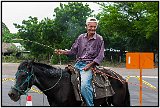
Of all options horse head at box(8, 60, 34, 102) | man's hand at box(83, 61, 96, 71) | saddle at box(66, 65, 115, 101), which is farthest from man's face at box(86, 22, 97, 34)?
horse head at box(8, 60, 34, 102)

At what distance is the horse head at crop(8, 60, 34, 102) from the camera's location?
613 centimetres

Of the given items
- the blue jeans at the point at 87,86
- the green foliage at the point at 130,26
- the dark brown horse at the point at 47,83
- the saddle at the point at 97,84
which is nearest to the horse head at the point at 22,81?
the dark brown horse at the point at 47,83

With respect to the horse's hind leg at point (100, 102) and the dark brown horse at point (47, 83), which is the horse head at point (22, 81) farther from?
the horse's hind leg at point (100, 102)

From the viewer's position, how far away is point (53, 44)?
118 feet

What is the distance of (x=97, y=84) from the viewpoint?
264 inches

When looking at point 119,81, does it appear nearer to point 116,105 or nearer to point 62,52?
point 116,105

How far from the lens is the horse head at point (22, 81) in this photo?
613cm

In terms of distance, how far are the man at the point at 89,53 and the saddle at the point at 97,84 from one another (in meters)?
0.09

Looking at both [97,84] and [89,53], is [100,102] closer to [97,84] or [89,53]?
[97,84]

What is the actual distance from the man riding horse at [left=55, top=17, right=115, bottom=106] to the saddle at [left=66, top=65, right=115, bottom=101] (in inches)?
3.4

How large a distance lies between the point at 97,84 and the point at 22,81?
1.35 meters

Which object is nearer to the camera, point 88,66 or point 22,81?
point 22,81

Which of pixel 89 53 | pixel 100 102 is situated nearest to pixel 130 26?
pixel 100 102

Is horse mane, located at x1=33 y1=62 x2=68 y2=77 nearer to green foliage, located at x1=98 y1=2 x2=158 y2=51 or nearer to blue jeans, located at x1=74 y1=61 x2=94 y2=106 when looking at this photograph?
blue jeans, located at x1=74 y1=61 x2=94 y2=106
